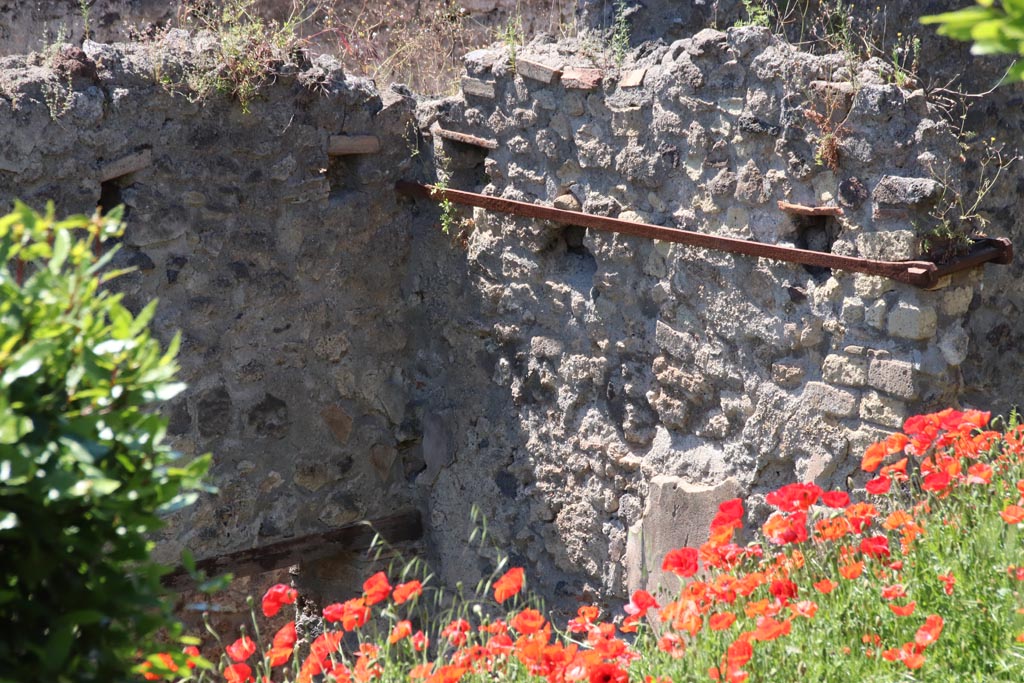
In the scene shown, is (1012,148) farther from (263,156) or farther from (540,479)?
(263,156)

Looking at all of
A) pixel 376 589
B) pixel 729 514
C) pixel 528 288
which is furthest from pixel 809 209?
pixel 376 589

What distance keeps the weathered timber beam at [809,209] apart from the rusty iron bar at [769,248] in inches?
4.8

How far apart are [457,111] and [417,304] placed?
37.0 inches

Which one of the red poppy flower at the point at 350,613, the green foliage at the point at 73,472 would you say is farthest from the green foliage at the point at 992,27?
the red poppy flower at the point at 350,613

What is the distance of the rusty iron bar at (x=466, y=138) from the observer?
4316 mm

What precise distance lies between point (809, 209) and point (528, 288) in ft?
4.49

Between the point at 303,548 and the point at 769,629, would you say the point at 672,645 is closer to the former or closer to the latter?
the point at 769,629

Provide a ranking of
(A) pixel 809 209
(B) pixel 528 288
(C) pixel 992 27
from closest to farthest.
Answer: (C) pixel 992 27, (A) pixel 809 209, (B) pixel 528 288

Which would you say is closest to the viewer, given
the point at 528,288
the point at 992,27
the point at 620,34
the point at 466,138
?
the point at 992,27

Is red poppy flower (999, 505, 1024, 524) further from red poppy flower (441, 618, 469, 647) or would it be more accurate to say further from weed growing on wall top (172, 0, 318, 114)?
weed growing on wall top (172, 0, 318, 114)

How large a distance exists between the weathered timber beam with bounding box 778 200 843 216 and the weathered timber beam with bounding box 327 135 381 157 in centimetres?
196

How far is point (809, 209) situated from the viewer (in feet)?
10.7

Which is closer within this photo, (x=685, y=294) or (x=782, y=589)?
(x=782, y=589)

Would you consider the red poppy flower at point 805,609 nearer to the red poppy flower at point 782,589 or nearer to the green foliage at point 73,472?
the red poppy flower at point 782,589
